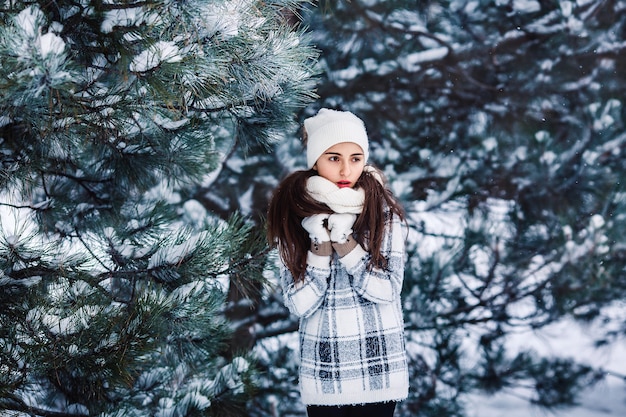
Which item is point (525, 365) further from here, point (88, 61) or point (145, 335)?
point (88, 61)

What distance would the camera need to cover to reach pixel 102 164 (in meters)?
1.85

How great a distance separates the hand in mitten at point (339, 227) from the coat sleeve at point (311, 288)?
2.2 inches

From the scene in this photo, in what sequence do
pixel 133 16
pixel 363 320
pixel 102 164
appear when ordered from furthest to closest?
pixel 102 164, pixel 363 320, pixel 133 16

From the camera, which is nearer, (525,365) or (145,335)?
(145,335)

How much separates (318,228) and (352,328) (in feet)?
0.79

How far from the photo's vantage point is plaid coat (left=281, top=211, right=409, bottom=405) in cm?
155

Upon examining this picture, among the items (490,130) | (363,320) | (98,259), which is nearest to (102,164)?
(98,259)

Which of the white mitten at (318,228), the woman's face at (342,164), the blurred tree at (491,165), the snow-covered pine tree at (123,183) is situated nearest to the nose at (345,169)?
the woman's face at (342,164)

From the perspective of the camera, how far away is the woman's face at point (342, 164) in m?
1.60

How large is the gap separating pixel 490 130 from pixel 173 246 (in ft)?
5.37

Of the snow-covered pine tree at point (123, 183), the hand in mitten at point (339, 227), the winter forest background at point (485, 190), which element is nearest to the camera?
the snow-covered pine tree at point (123, 183)

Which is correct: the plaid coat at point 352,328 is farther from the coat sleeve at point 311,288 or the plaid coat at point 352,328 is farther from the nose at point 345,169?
the nose at point 345,169

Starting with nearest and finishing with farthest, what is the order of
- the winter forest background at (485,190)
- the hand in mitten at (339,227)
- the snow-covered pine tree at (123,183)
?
1. the snow-covered pine tree at (123,183)
2. the hand in mitten at (339,227)
3. the winter forest background at (485,190)

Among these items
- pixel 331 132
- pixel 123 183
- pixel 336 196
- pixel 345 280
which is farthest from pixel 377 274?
pixel 123 183
